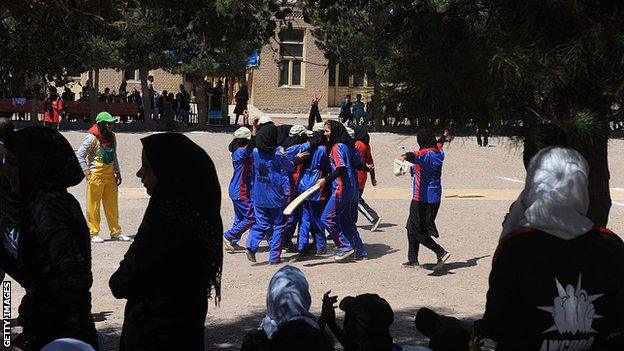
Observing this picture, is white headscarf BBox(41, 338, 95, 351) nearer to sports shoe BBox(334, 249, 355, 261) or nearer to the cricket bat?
the cricket bat

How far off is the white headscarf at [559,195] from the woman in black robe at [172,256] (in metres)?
1.42

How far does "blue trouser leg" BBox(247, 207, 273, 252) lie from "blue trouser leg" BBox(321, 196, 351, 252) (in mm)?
643

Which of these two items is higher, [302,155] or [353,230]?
[302,155]

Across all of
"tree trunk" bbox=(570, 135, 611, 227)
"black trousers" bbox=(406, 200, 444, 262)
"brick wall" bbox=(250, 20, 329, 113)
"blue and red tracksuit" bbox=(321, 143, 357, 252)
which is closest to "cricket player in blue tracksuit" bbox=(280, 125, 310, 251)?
"blue and red tracksuit" bbox=(321, 143, 357, 252)

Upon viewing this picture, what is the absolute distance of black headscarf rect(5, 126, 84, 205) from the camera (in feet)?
16.0

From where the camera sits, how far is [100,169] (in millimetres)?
13195

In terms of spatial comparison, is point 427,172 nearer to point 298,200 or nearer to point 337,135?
point 337,135

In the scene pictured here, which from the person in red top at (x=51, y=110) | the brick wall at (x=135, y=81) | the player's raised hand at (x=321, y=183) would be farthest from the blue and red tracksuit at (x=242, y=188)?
the brick wall at (x=135, y=81)

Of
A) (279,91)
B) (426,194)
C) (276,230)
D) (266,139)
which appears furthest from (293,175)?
(279,91)

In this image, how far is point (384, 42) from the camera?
5605mm

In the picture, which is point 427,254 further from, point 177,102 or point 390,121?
point 177,102

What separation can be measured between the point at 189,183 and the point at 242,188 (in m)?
8.06

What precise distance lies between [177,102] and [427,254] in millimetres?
29237

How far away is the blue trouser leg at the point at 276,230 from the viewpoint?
12.1 meters
